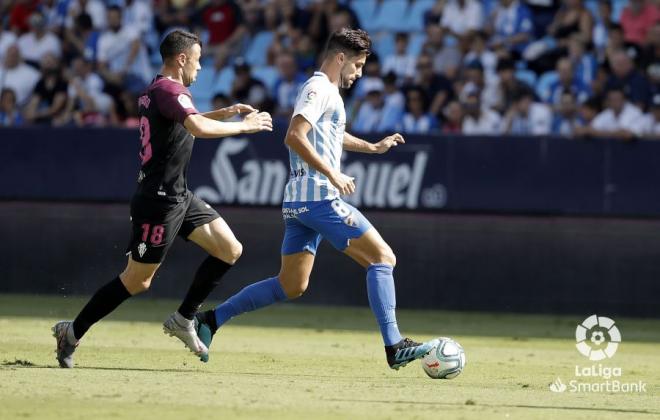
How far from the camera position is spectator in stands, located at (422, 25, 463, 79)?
17.3 meters

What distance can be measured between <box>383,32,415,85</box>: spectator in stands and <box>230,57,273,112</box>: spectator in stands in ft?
5.90

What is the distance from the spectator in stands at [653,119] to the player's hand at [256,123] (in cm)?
765

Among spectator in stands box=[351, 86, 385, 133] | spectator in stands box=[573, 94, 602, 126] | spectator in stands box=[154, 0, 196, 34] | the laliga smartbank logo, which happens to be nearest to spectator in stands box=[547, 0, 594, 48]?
spectator in stands box=[573, 94, 602, 126]

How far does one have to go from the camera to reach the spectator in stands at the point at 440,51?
17344mm

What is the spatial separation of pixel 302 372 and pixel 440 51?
9199 millimetres

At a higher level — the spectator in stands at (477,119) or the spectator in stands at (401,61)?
the spectator in stands at (401,61)

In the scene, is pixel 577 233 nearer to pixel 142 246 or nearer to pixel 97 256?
pixel 97 256

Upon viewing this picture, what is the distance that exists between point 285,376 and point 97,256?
768 centimetres

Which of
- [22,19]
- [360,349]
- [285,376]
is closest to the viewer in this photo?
[285,376]

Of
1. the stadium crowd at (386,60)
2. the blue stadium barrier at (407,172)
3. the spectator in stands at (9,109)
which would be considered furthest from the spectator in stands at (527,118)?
the spectator in stands at (9,109)

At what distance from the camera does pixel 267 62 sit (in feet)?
61.3

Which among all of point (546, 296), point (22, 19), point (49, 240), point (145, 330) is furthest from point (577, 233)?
point (22, 19)

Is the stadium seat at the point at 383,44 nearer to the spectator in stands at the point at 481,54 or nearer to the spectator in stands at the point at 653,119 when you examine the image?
the spectator in stands at the point at 481,54

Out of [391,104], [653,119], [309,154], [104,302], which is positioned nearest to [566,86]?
[653,119]
